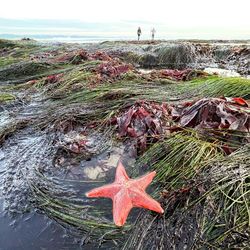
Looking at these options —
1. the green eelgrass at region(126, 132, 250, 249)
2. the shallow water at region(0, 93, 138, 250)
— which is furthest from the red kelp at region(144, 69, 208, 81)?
the green eelgrass at region(126, 132, 250, 249)

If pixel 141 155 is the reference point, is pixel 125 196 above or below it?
above

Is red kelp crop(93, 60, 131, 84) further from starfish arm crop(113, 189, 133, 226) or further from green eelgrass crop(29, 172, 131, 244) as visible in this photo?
starfish arm crop(113, 189, 133, 226)

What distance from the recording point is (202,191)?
5.60 feet

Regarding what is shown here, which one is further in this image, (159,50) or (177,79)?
(159,50)

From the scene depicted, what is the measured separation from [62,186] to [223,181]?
1.65m

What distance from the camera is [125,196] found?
1.49 m

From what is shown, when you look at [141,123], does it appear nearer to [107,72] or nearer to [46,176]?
[46,176]

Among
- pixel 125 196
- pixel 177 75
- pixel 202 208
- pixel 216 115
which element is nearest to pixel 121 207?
pixel 125 196

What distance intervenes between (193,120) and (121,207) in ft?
5.76

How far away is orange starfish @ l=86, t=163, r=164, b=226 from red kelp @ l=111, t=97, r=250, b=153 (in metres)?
1.04

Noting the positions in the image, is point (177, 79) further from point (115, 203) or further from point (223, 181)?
point (115, 203)

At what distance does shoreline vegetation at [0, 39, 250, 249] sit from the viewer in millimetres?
1614

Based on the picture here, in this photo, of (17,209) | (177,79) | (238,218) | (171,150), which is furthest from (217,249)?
(177,79)

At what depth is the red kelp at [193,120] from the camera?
7.93 feet
